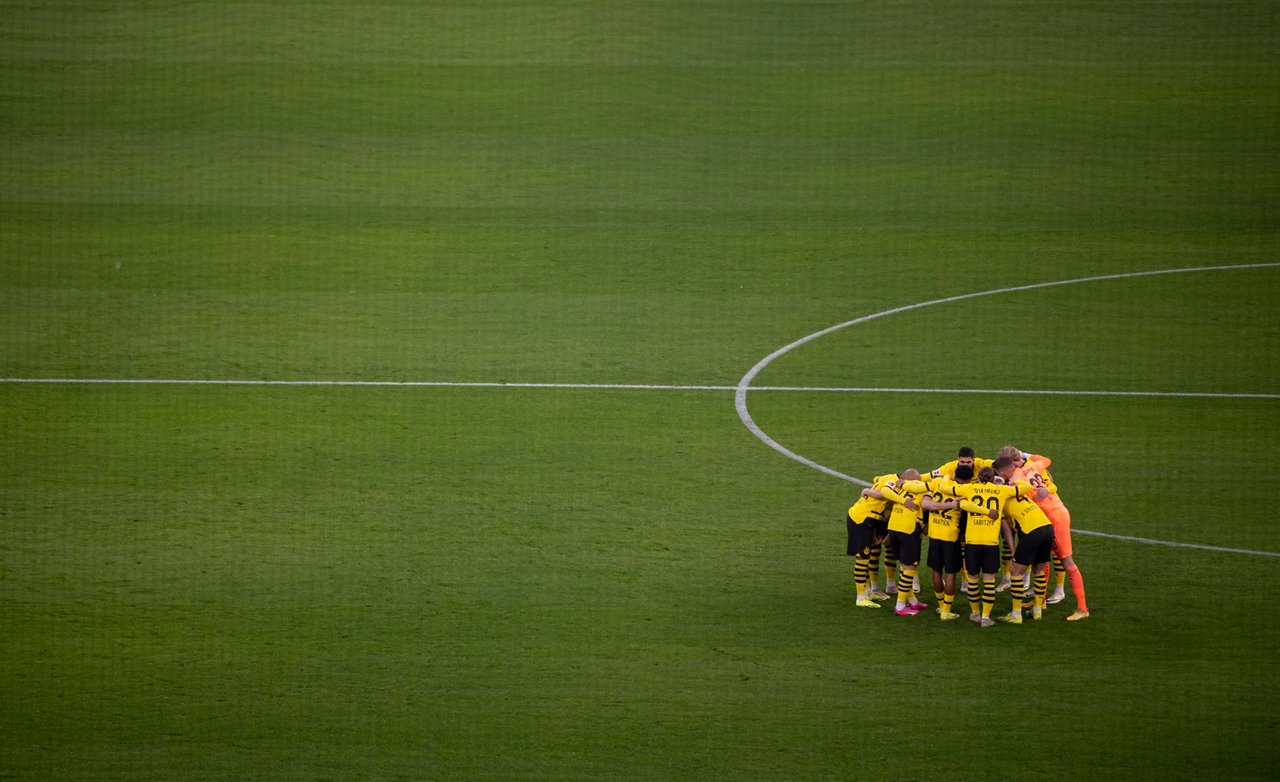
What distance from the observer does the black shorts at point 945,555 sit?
13648 millimetres

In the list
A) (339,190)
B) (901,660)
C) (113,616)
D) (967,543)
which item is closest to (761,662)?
(901,660)

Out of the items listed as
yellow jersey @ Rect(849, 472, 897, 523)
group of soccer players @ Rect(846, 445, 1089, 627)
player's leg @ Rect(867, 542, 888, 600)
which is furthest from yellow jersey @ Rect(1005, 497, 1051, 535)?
player's leg @ Rect(867, 542, 888, 600)

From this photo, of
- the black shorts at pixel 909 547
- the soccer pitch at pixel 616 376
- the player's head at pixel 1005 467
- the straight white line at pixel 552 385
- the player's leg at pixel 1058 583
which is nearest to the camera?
the soccer pitch at pixel 616 376

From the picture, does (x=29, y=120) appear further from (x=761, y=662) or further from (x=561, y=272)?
(x=761, y=662)

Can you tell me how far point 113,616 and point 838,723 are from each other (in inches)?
244

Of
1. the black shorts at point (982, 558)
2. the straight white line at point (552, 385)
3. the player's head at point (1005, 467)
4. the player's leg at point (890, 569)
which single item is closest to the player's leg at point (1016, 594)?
the black shorts at point (982, 558)

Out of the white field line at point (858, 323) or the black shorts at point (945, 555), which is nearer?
the black shorts at point (945, 555)

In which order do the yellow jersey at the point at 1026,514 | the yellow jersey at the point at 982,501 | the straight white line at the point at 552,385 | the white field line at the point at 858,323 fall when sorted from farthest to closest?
the straight white line at the point at 552,385
the white field line at the point at 858,323
the yellow jersey at the point at 1026,514
the yellow jersey at the point at 982,501

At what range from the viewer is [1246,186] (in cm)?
2712

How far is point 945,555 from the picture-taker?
44.9 ft

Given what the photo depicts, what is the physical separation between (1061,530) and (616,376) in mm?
7907

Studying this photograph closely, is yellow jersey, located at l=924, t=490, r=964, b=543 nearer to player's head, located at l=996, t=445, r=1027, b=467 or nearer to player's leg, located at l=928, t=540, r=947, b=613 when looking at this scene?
player's leg, located at l=928, t=540, r=947, b=613

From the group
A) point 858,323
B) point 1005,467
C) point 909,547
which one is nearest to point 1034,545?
point 1005,467

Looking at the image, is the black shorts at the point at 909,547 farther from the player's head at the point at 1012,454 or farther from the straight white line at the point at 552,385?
the straight white line at the point at 552,385
